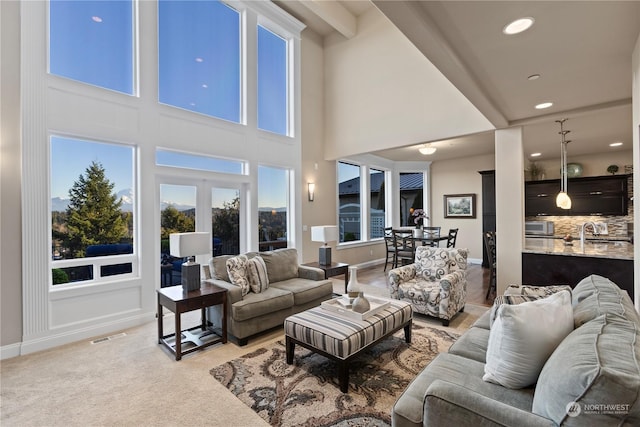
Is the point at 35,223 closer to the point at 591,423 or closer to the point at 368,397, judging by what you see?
the point at 368,397

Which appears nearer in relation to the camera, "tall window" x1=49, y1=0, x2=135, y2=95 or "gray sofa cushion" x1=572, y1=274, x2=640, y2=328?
"gray sofa cushion" x1=572, y1=274, x2=640, y2=328

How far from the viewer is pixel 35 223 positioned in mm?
3240

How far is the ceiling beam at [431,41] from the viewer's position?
179 centimetres

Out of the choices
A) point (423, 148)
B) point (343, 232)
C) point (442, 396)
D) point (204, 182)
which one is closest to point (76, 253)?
point (204, 182)

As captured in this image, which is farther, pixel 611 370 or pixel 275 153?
pixel 275 153

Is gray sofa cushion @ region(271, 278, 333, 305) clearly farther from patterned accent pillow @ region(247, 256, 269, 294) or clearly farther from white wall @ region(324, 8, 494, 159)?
white wall @ region(324, 8, 494, 159)

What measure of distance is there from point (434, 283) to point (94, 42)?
5.41 meters

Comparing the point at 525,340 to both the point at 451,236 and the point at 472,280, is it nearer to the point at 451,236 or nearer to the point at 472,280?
the point at 472,280

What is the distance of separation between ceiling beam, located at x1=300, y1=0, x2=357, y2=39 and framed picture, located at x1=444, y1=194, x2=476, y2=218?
16.6 ft

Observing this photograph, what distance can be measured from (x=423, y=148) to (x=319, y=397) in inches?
230

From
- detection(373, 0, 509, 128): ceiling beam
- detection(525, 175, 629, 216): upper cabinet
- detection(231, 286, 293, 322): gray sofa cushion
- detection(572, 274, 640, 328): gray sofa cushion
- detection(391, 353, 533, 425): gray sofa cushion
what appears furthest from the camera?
detection(525, 175, 629, 216): upper cabinet

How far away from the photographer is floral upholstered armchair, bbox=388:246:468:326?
371 centimetres
